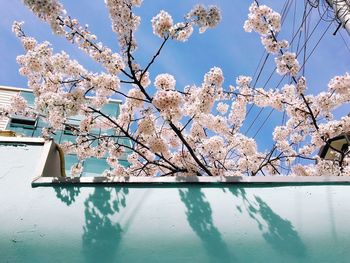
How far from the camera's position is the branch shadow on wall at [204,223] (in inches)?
99.3

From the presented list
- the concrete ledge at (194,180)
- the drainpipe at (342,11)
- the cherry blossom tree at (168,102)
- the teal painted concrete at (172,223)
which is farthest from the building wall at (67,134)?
the teal painted concrete at (172,223)

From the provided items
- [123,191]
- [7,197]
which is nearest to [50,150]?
[7,197]

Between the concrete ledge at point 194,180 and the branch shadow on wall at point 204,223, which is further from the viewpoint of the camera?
the concrete ledge at point 194,180

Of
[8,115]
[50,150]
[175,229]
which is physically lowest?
Result: [175,229]

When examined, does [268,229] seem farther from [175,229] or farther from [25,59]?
[25,59]

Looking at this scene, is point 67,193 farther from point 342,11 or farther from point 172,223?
point 342,11

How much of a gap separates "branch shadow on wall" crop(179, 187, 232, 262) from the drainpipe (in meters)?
3.18

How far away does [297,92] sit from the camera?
17.3ft

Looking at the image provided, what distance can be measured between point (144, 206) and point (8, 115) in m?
2.91

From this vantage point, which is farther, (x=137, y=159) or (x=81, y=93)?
(x=137, y=159)

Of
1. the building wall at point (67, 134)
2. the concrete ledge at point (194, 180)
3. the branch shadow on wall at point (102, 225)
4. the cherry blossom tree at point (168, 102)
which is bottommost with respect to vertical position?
the branch shadow on wall at point (102, 225)

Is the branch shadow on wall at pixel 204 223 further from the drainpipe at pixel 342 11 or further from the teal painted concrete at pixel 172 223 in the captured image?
the drainpipe at pixel 342 11

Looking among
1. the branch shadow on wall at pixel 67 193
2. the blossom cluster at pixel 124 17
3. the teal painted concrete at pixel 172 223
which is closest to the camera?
the teal painted concrete at pixel 172 223

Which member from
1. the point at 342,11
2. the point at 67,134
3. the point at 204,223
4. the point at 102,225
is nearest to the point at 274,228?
the point at 204,223
